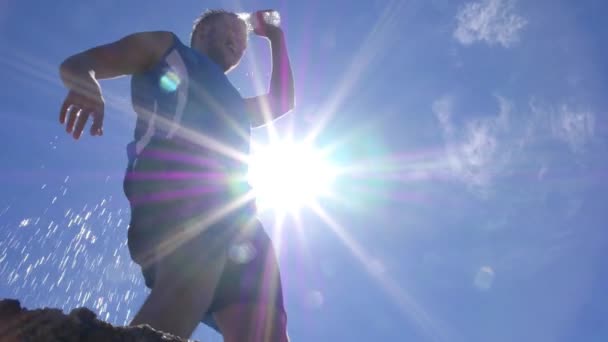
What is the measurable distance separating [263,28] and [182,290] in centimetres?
283

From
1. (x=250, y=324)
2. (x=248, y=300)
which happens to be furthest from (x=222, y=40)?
(x=250, y=324)

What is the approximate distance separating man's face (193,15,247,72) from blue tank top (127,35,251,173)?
0.55m

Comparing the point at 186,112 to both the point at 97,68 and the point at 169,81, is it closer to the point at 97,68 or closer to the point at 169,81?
the point at 169,81

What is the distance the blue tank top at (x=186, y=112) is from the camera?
2.82m

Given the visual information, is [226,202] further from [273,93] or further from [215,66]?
[273,93]

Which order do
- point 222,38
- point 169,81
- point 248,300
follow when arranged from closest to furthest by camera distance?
point 248,300 → point 169,81 → point 222,38

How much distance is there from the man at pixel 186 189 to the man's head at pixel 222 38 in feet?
1.71

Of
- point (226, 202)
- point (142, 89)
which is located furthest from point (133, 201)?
point (142, 89)

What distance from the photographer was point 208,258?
95.6 inches

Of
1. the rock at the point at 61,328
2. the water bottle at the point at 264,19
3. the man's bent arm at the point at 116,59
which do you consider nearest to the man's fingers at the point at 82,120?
the man's bent arm at the point at 116,59

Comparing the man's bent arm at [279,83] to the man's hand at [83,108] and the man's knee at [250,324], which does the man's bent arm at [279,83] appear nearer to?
the man's hand at [83,108]

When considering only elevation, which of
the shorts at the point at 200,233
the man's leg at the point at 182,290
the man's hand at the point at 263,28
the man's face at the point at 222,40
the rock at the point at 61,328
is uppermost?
the man's hand at the point at 263,28

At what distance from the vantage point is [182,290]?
2.26 meters

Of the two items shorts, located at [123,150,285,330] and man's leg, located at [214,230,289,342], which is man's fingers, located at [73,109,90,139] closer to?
shorts, located at [123,150,285,330]
